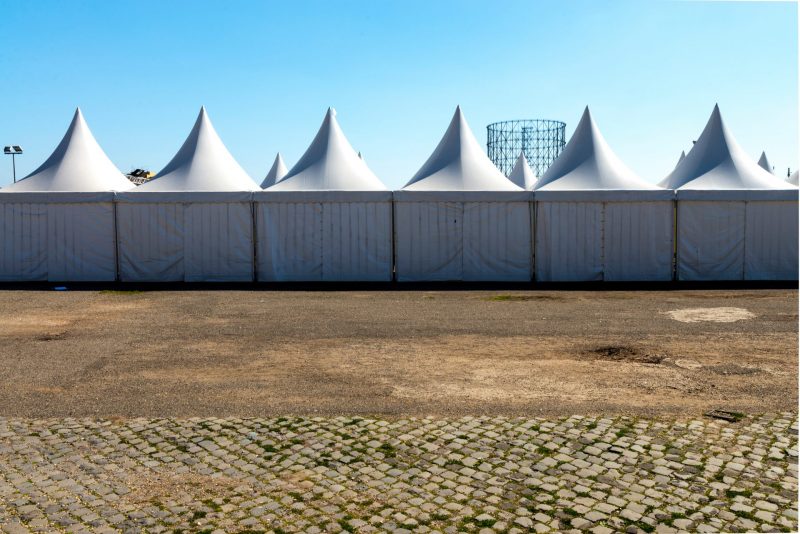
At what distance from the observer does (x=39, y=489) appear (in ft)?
13.3

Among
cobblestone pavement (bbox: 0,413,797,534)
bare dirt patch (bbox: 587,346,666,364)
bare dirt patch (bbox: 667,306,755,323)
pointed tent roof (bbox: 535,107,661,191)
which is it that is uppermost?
pointed tent roof (bbox: 535,107,661,191)

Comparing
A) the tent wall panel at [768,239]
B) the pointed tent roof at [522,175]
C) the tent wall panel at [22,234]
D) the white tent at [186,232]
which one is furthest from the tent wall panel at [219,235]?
the pointed tent roof at [522,175]

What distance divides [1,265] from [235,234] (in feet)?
18.3

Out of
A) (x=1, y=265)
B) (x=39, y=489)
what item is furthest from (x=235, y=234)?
(x=39, y=489)

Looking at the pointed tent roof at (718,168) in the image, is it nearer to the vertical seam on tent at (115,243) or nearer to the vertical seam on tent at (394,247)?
the vertical seam on tent at (394,247)

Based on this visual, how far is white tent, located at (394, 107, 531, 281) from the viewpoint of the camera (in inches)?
602

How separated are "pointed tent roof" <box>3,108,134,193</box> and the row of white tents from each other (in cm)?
17

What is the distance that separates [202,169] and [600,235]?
9.50 m

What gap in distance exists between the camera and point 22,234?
15602mm

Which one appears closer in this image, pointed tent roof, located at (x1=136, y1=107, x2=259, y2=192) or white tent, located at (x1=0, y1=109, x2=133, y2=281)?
white tent, located at (x1=0, y1=109, x2=133, y2=281)

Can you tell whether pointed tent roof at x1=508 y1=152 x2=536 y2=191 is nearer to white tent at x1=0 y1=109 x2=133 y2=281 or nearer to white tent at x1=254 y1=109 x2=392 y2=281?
white tent at x1=254 y1=109 x2=392 y2=281

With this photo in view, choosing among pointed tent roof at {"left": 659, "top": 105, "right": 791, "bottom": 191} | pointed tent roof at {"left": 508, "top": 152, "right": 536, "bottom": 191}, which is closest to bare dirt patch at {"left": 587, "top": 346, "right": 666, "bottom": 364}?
pointed tent roof at {"left": 659, "top": 105, "right": 791, "bottom": 191}

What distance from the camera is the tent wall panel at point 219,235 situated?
1546 cm

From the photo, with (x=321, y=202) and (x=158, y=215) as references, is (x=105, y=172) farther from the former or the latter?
(x=321, y=202)
